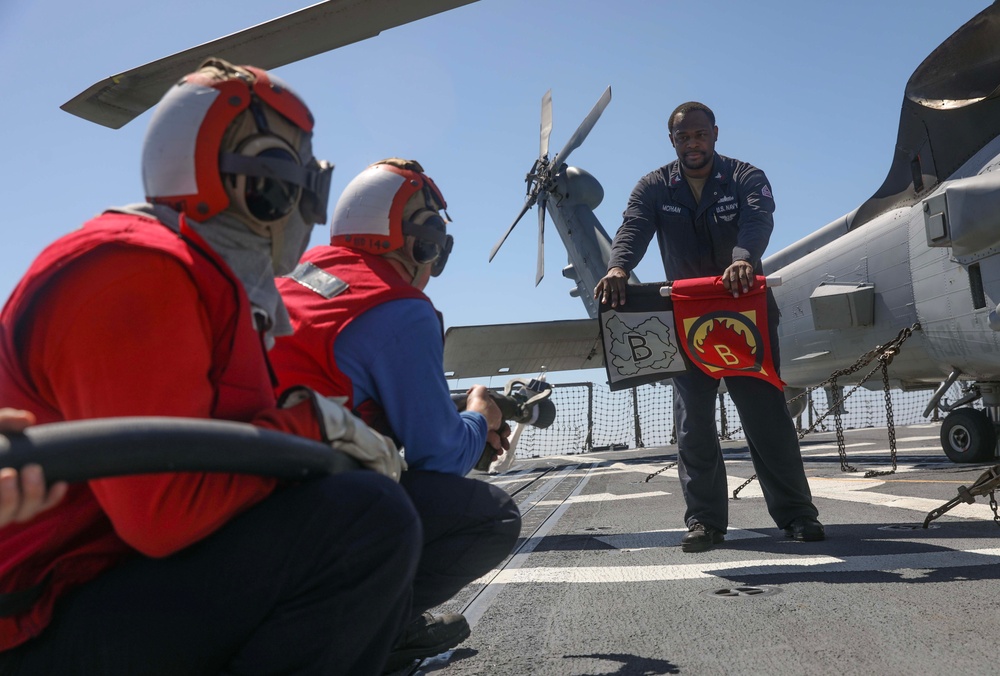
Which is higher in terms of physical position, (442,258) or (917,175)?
(917,175)

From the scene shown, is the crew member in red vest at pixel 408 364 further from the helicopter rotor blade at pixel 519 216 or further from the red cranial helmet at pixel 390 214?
the helicopter rotor blade at pixel 519 216

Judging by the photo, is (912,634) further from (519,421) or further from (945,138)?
(945,138)

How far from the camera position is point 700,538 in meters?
3.20

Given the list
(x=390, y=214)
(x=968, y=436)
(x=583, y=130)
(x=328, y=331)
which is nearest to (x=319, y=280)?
(x=328, y=331)

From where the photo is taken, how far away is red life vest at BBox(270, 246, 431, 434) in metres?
1.51

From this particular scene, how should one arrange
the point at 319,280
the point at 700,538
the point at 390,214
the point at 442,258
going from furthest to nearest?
the point at 700,538
the point at 442,258
the point at 390,214
the point at 319,280

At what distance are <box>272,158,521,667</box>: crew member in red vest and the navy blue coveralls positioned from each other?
6.30ft

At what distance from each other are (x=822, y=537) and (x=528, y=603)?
5.33 feet

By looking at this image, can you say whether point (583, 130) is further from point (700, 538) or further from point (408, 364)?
point (408, 364)

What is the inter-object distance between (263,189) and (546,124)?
19.5 meters

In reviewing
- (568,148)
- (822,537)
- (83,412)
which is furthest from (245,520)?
(568,148)

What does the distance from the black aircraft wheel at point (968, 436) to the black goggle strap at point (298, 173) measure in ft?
26.3

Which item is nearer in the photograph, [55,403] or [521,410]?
[55,403]

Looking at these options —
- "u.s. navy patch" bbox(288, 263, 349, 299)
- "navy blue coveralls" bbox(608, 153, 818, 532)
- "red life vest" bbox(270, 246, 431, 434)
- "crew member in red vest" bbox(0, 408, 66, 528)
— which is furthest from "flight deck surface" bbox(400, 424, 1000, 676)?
"crew member in red vest" bbox(0, 408, 66, 528)
